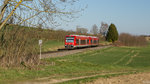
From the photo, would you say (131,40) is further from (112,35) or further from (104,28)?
(104,28)

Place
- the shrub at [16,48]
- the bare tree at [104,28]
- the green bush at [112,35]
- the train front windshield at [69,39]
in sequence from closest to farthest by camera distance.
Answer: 1. the shrub at [16,48]
2. the train front windshield at [69,39]
3. the green bush at [112,35]
4. the bare tree at [104,28]

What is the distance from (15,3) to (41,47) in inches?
246

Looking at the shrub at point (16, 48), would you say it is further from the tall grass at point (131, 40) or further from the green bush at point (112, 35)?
the green bush at point (112, 35)

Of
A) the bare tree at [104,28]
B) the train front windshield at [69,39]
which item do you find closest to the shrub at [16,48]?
the train front windshield at [69,39]

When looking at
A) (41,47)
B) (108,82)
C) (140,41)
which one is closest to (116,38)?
(140,41)

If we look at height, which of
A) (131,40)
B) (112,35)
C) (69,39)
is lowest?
(131,40)

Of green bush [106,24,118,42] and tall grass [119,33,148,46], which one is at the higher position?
green bush [106,24,118,42]

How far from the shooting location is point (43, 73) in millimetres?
13375

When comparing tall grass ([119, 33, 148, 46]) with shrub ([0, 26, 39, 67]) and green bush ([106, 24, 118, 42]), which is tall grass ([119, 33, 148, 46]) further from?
shrub ([0, 26, 39, 67])

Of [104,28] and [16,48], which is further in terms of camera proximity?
[104,28]

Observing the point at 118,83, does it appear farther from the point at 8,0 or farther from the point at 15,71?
the point at 8,0

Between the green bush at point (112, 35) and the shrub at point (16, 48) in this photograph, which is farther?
the green bush at point (112, 35)

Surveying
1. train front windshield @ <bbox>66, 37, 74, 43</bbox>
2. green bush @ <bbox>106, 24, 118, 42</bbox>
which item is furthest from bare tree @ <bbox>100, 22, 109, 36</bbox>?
train front windshield @ <bbox>66, 37, 74, 43</bbox>

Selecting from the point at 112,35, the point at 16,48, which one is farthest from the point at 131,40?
the point at 16,48
